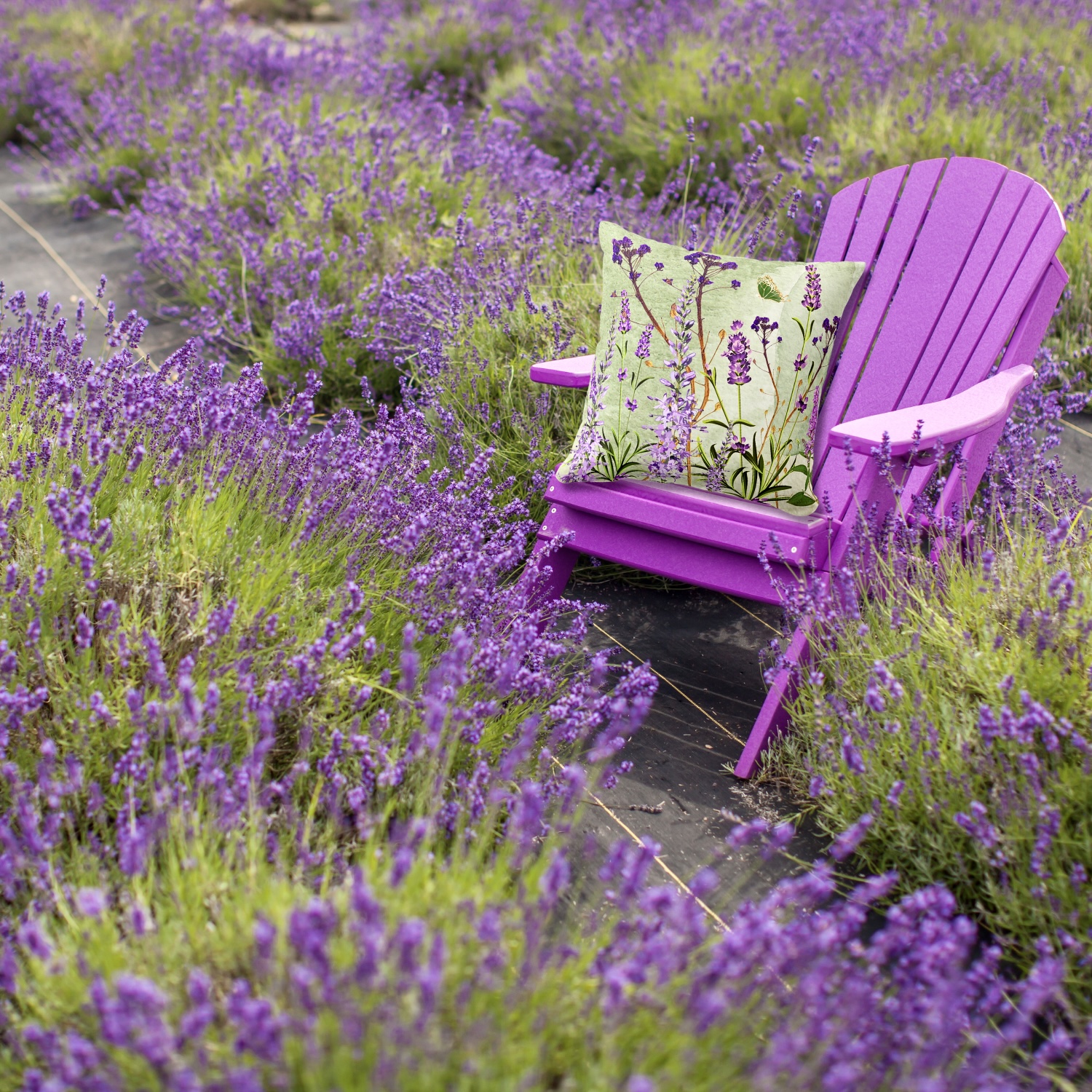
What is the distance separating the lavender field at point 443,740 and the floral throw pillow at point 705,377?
1.02ft

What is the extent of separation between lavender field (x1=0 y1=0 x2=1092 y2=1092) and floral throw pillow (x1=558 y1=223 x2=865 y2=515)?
312 mm

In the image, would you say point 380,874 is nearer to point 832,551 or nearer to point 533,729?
point 533,729

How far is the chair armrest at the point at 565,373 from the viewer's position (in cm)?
269

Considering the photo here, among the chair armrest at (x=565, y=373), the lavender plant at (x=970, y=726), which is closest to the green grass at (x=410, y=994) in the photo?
the lavender plant at (x=970, y=726)

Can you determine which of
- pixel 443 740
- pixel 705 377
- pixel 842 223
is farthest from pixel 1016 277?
pixel 443 740

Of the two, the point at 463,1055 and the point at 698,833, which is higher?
the point at 463,1055

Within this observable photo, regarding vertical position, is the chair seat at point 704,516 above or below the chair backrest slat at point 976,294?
below

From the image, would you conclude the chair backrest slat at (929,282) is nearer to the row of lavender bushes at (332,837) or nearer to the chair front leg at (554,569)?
the chair front leg at (554,569)

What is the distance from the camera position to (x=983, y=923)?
1.85 m

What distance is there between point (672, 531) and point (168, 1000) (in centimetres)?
154

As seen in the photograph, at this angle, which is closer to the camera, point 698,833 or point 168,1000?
point 168,1000

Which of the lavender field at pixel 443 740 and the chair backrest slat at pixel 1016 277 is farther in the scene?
the chair backrest slat at pixel 1016 277

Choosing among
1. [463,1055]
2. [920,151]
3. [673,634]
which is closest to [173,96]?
[920,151]

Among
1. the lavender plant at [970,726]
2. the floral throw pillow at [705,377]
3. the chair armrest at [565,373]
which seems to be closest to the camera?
the lavender plant at [970,726]
